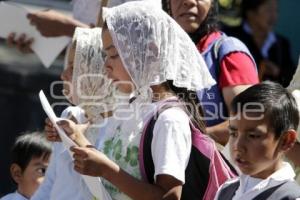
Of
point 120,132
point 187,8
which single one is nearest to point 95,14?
point 187,8

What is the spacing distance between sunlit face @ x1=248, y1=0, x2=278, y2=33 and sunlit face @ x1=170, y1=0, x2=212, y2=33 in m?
2.54

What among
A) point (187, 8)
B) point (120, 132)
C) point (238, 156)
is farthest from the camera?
point (187, 8)

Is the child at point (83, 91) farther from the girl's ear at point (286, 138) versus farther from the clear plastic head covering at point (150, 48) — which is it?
the girl's ear at point (286, 138)

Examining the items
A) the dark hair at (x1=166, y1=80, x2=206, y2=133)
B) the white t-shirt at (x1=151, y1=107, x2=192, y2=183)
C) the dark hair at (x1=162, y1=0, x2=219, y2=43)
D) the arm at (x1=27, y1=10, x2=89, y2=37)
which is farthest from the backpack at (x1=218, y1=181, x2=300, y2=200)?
the arm at (x1=27, y1=10, x2=89, y2=37)

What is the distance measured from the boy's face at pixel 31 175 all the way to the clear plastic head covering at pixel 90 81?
33.7 inches

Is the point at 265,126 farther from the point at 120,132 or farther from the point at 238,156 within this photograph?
the point at 120,132

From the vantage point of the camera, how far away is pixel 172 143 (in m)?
3.59

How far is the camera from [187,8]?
4.77 metres

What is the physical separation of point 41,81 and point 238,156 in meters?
4.28

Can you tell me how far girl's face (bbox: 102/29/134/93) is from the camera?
3838mm

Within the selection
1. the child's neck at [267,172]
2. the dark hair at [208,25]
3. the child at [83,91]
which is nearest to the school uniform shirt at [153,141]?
the child's neck at [267,172]

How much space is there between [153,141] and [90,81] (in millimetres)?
816

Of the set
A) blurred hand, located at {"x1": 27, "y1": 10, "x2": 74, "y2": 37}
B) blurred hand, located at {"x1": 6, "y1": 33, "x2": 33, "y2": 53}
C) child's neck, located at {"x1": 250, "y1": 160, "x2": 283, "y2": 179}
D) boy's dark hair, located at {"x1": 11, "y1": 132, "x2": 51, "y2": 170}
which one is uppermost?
child's neck, located at {"x1": 250, "y1": 160, "x2": 283, "y2": 179}

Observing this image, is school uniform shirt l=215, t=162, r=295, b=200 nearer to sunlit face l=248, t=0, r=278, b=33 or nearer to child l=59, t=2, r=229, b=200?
child l=59, t=2, r=229, b=200
